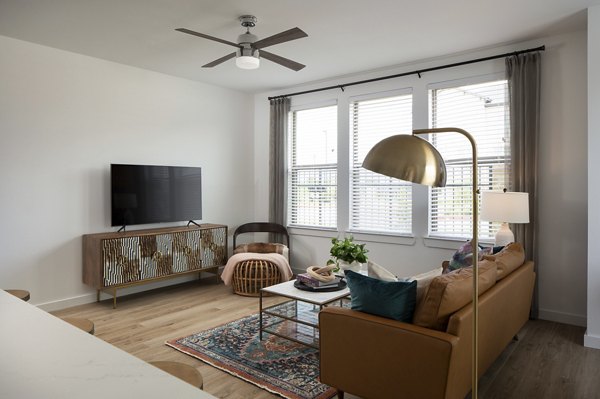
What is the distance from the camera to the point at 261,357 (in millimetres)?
3162

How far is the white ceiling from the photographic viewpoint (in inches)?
131

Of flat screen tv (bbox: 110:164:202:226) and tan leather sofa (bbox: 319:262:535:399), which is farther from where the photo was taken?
flat screen tv (bbox: 110:164:202:226)

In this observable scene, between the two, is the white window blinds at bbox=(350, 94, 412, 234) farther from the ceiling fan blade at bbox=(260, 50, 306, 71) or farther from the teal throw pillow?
the teal throw pillow

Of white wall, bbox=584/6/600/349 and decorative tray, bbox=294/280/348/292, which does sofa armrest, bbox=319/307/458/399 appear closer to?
decorative tray, bbox=294/280/348/292

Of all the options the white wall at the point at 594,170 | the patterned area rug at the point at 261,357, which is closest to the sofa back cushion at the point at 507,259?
the white wall at the point at 594,170

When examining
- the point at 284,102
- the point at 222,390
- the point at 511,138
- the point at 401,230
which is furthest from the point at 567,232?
the point at 284,102

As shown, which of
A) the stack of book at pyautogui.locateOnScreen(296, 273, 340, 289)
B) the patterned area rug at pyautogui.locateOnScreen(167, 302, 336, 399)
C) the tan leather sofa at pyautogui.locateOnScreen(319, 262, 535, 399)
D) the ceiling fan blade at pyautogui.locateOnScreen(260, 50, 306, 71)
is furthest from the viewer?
the ceiling fan blade at pyautogui.locateOnScreen(260, 50, 306, 71)

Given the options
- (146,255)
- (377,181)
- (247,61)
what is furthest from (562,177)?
(146,255)

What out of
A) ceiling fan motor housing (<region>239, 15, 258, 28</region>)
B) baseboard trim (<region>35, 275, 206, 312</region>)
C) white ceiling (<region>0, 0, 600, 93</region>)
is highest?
white ceiling (<region>0, 0, 600, 93</region>)

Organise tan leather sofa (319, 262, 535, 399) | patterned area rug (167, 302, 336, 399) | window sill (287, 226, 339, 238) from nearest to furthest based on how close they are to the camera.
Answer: tan leather sofa (319, 262, 535, 399) < patterned area rug (167, 302, 336, 399) < window sill (287, 226, 339, 238)

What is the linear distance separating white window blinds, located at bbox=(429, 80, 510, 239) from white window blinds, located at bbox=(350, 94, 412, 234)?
35 cm

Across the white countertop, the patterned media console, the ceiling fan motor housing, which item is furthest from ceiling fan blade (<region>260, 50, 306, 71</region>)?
the white countertop

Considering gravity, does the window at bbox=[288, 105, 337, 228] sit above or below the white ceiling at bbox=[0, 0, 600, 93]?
below

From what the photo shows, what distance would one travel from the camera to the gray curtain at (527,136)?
13.2ft
